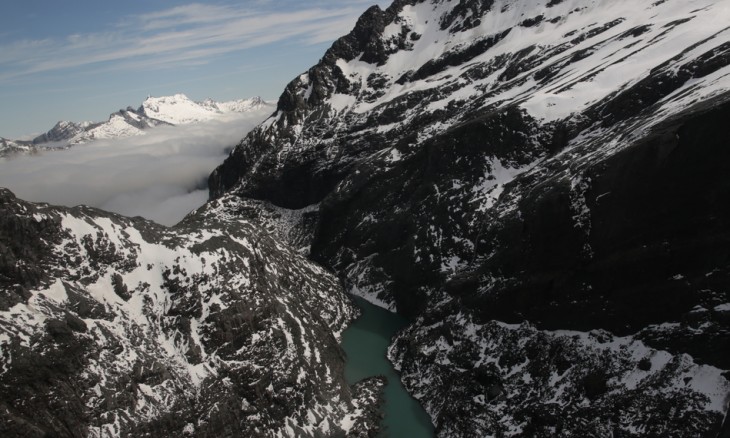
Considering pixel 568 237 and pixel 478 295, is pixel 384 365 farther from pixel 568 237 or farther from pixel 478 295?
pixel 568 237

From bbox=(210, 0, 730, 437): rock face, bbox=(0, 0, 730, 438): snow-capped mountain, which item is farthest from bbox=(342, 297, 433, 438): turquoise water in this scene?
bbox=(210, 0, 730, 437): rock face

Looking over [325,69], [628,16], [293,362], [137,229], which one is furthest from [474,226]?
[325,69]

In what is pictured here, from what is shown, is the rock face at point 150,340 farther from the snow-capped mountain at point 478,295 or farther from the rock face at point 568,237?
the rock face at point 568,237

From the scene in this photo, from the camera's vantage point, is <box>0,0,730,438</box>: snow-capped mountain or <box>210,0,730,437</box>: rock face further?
<box>210,0,730,437</box>: rock face

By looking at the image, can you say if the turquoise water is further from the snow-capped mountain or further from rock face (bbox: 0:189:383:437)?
rock face (bbox: 0:189:383:437)

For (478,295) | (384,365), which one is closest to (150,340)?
(384,365)
